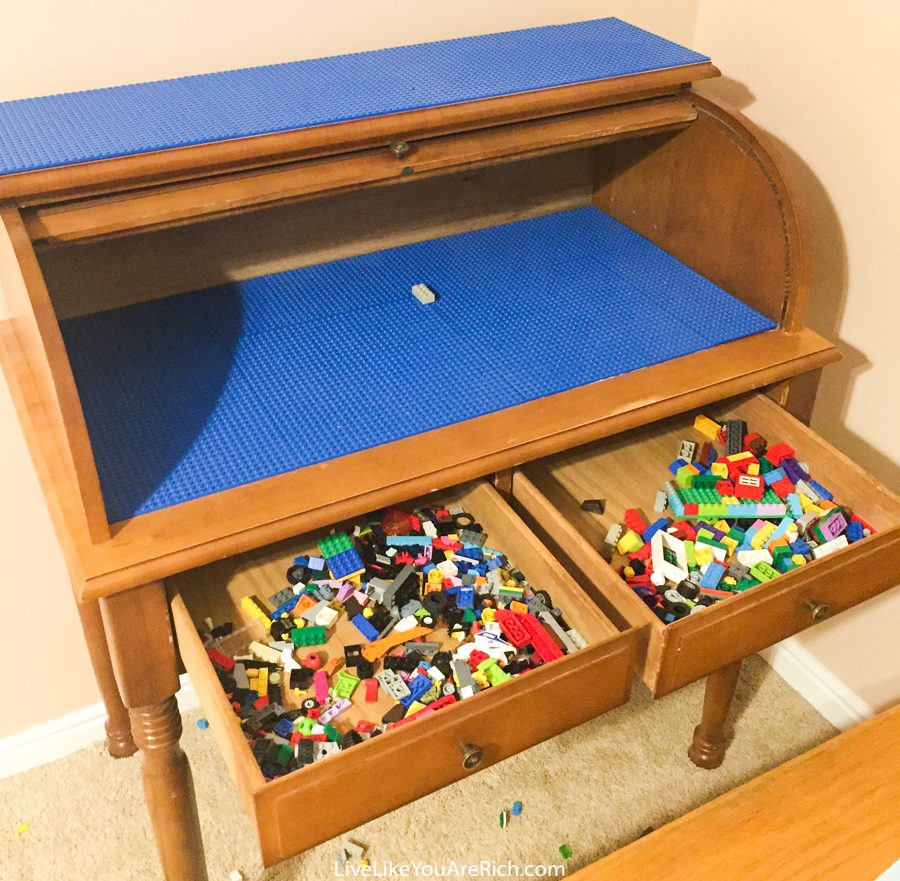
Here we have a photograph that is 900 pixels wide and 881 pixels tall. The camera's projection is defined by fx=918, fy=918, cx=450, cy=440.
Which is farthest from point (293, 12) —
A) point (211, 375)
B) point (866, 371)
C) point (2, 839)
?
point (2, 839)

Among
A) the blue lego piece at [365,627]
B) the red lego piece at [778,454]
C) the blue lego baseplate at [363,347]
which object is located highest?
the blue lego baseplate at [363,347]

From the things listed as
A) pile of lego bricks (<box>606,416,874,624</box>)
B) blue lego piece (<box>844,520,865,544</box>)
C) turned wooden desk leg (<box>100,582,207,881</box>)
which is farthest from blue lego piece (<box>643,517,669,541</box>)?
turned wooden desk leg (<box>100,582,207,881</box>)

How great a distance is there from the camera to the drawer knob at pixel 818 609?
1023 millimetres

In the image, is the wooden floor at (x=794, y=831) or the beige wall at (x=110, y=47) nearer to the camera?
the wooden floor at (x=794, y=831)

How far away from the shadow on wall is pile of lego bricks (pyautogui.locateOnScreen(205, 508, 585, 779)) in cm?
68

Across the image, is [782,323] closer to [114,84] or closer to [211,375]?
[211,375]

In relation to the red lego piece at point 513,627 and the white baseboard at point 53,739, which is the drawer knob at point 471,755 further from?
the white baseboard at point 53,739

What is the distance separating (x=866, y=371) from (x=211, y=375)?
97 cm

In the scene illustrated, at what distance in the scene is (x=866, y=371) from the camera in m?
1.40

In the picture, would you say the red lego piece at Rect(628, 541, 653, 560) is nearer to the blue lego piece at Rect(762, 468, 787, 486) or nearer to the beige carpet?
the blue lego piece at Rect(762, 468, 787, 486)

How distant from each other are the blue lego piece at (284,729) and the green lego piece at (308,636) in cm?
10

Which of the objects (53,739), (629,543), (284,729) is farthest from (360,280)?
(53,739)

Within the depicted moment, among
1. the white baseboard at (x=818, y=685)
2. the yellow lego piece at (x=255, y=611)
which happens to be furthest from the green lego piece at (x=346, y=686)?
the white baseboard at (x=818, y=685)

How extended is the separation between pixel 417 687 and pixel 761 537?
446mm
